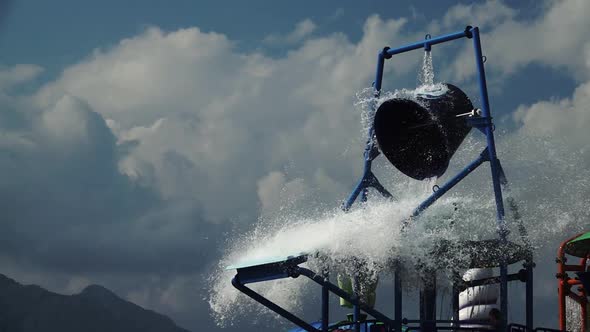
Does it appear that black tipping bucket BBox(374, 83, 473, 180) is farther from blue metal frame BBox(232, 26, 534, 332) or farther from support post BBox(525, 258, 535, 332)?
support post BBox(525, 258, 535, 332)

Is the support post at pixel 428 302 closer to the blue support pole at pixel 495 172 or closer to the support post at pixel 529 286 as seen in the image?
the blue support pole at pixel 495 172

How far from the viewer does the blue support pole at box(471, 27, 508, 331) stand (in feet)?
62.0

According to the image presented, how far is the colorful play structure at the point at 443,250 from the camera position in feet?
62.2

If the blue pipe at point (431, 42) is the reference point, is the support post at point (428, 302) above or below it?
below

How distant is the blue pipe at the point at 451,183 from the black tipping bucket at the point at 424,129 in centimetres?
65

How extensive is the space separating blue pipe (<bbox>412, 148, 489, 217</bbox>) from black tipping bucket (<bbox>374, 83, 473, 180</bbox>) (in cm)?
65

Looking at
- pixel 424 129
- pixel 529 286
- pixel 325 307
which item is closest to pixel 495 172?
pixel 424 129

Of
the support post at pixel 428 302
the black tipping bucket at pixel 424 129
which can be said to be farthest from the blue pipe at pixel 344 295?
the black tipping bucket at pixel 424 129

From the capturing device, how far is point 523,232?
19703 mm

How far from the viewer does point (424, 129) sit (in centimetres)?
2183

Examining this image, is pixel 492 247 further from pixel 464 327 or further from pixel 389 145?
pixel 389 145

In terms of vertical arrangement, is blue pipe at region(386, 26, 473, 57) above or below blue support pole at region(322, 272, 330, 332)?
above

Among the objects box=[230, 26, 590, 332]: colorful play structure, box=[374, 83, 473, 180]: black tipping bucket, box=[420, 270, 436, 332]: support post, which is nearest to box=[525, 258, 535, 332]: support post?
box=[230, 26, 590, 332]: colorful play structure

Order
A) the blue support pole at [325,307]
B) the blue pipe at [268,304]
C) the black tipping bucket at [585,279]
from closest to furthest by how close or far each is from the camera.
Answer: the blue pipe at [268,304], the blue support pole at [325,307], the black tipping bucket at [585,279]
